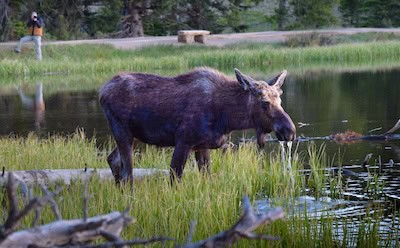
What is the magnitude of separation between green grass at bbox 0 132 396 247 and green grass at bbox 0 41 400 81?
72.7ft

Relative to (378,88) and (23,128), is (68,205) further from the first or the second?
(378,88)

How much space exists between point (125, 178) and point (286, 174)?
6.35 feet

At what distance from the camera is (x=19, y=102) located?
25688 mm

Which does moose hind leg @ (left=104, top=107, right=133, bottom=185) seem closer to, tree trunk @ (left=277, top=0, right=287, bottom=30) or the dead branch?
the dead branch

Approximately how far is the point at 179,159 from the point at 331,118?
1113 cm

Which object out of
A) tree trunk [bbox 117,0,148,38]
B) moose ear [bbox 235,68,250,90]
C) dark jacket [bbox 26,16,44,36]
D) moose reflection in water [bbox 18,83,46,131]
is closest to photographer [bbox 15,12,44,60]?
dark jacket [bbox 26,16,44,36]

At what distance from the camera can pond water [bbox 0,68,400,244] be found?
945cm


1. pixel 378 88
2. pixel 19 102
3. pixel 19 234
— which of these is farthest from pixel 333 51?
pixel 19 234

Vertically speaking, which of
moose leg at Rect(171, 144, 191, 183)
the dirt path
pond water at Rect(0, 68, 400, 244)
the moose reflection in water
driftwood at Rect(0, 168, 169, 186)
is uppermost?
moose leg at Rect(171, 144, 191, 183)

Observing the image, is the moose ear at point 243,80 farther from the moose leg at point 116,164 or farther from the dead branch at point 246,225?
the dead branch at point 246,225

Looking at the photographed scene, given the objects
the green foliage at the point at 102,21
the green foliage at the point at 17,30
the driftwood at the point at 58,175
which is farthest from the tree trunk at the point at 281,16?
the driftwood at the point at 58,175

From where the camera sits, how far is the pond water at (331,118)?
945 centimetres

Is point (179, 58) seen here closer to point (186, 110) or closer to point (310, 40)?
point (310, 40)

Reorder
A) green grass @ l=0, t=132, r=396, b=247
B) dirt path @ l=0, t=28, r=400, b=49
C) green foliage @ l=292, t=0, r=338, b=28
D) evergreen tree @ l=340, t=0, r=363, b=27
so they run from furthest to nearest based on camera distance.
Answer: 1. evergreen tree @ l=340, t=0, r=363, b=27
2. green foliage @ l=292, t=0, r=338, b=28
3. dirt path @ l=0, t=28, r=400, b=49
4. green grass @ l=0, t=132, r=396, b=247
